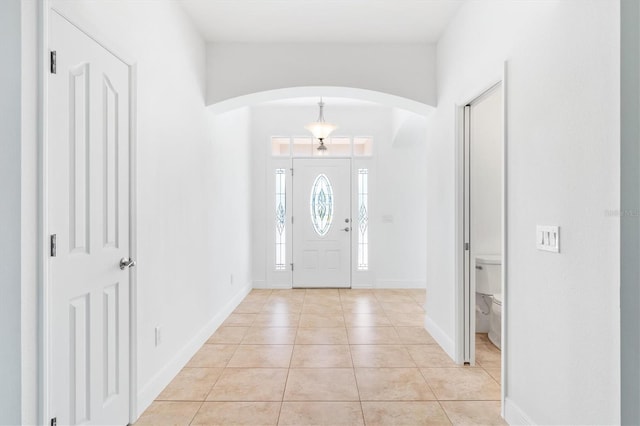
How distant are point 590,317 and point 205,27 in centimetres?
337

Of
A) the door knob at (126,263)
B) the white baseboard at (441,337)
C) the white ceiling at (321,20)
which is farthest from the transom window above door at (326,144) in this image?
the door knob at (126,263)

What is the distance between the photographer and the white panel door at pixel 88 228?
164 cm

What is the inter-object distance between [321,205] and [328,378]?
3.50 m

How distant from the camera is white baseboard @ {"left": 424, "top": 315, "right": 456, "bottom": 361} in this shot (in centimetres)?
317

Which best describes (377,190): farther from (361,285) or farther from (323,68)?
(323,68)

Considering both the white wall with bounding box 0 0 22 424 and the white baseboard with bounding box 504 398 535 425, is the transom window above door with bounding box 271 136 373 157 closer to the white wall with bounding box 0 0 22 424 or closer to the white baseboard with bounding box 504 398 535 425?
the white baseboard with bounding box 504 398 535 425

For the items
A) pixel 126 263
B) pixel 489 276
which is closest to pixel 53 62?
pixel 126 263

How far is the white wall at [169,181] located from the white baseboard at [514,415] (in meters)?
2.12

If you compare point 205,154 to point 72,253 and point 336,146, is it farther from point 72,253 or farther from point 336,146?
Answer: point 336,146

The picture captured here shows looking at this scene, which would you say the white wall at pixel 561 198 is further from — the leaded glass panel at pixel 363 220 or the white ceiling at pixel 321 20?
the leaded glass panel at pixel 363 220

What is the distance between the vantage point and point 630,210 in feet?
4.46

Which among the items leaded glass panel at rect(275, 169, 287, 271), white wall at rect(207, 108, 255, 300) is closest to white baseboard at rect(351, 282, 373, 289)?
leaded glass panel at rect(275, 169, 287, 271)

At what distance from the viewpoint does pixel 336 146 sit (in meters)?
6.08

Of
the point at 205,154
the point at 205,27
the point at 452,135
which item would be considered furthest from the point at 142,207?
the point at 452,135
